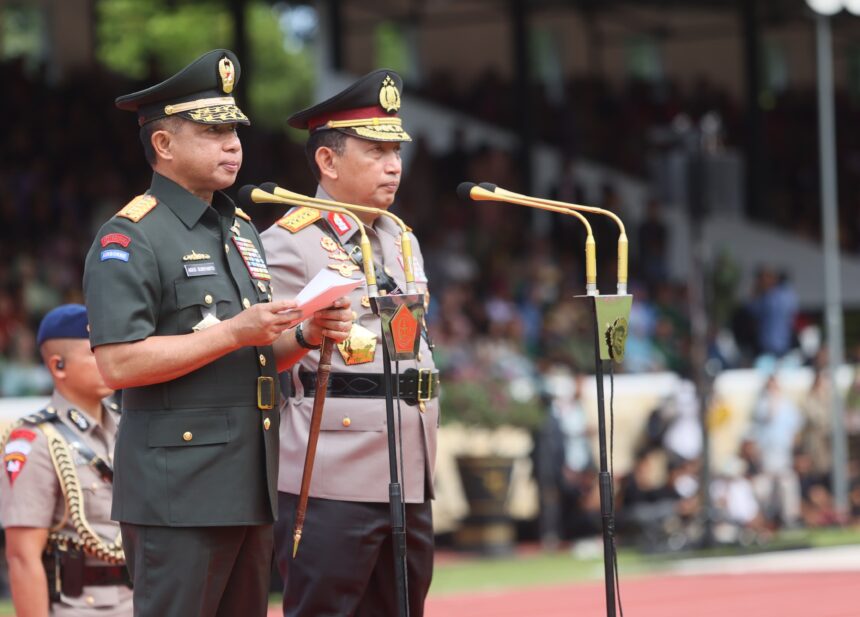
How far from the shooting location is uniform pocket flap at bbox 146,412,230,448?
3604mm

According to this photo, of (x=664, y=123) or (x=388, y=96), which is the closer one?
(x=388, y=96)

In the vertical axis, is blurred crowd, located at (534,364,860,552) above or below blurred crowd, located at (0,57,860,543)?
below

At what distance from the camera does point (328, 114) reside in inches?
180

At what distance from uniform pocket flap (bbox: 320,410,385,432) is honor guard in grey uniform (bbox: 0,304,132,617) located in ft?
2.02

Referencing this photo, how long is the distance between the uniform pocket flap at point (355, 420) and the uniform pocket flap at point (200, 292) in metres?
0.82

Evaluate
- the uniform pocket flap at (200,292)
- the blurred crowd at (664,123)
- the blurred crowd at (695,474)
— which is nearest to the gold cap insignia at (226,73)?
the uniform pocket flap at (200,292)

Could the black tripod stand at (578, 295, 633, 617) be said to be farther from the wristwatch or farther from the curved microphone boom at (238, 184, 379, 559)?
the wristwatch

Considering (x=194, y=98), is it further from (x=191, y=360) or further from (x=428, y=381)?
(x=428, y=381)

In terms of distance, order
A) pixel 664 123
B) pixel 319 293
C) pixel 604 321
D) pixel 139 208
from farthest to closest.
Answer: pixel 664 123
pixel 604 321
pixel 139 208
pixel 319 293

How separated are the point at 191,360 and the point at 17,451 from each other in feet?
3.51

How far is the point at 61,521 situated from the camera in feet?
14.2

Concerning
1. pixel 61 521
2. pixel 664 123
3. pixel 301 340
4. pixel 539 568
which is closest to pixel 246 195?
pixel 301 340

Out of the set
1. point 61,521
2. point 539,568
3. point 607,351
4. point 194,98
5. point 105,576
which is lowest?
point 539,568

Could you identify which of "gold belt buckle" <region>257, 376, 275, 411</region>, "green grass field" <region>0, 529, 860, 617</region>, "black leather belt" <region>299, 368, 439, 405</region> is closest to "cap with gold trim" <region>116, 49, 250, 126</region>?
"gold belt buckle" <region>257, 376, 275, 411</region>
